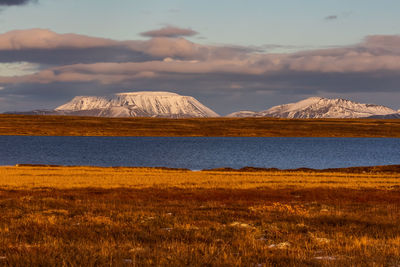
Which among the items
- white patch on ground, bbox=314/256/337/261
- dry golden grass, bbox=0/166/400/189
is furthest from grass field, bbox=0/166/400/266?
dry golden grass, bbox=0/166/400/189

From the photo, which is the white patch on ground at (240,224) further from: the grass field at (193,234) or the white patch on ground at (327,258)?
the white patch on ground at (327,258)

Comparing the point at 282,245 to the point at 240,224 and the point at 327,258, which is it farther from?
the point at 240,224

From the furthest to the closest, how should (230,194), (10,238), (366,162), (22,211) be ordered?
(366,162) < (230,194) < (22,211) < (10,238)

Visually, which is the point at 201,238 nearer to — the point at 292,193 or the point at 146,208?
the point at 146,208

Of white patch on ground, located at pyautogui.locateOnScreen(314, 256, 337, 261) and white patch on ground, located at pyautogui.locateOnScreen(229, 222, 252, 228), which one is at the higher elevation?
white patch on ground, located at pyautogui.locateOnScreen(314, 256, 337, 261)

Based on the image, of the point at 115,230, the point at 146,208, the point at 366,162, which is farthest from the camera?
the point at 366,162

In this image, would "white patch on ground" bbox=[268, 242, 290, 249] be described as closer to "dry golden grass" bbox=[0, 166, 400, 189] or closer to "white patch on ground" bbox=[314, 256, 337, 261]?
"white patch on ground" bbox=[314, 256, 337, 261]

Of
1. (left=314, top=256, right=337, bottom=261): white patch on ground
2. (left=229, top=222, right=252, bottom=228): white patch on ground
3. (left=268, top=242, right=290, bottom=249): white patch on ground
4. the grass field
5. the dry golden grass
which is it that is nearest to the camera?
the grass field

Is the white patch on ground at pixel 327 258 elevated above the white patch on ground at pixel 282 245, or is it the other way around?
the white patch on ground at pixel 327 258

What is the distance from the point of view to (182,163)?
98.6 meters

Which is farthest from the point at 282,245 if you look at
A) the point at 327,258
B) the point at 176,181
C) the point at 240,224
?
the point at 176,181

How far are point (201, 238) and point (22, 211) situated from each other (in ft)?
35.3

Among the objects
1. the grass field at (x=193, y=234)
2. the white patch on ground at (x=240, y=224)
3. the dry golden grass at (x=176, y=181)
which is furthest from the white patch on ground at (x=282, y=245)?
the dry golden grass at (x=176, y=181)

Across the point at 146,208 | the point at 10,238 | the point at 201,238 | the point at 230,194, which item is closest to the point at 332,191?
→ the point at 230,194
